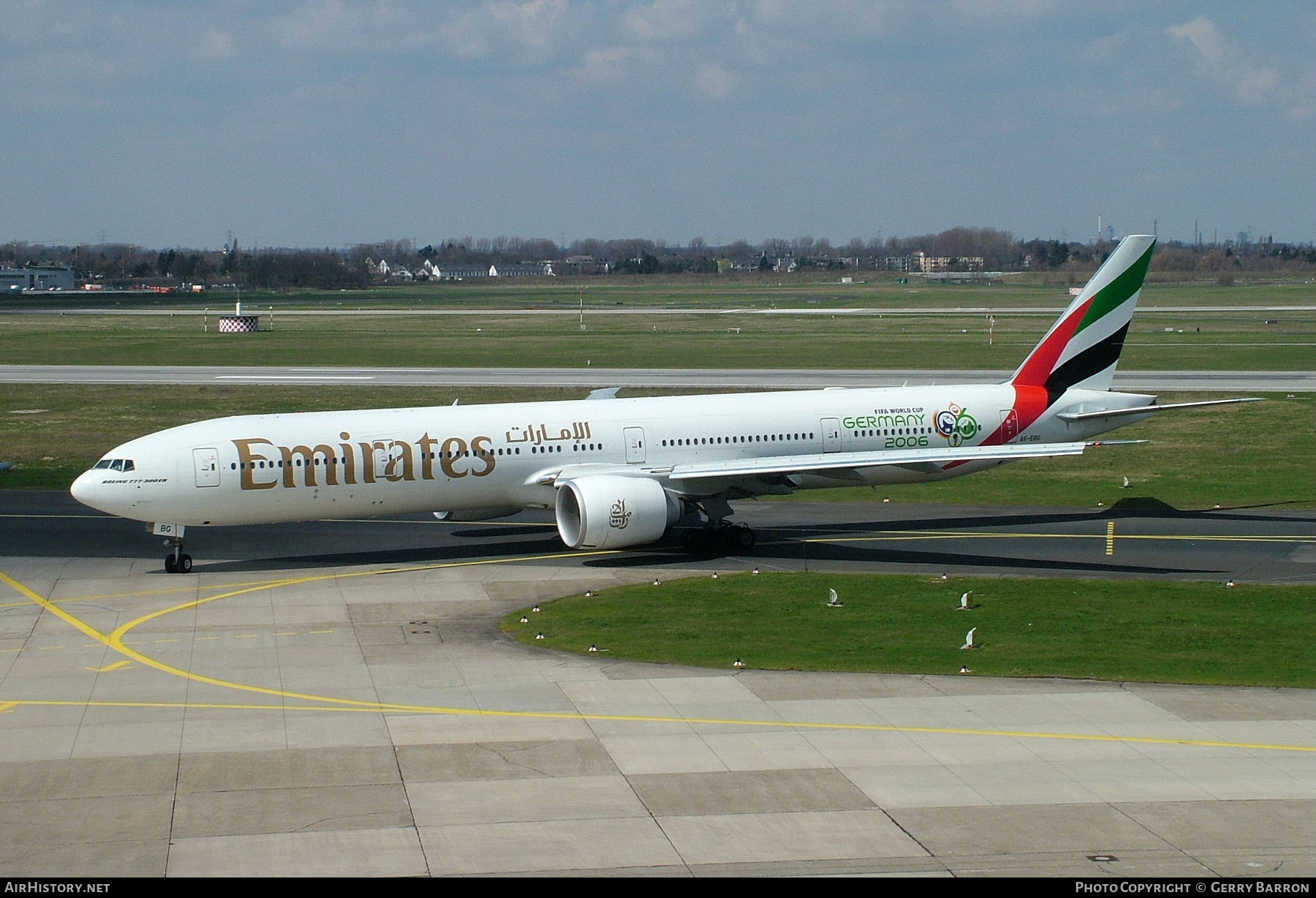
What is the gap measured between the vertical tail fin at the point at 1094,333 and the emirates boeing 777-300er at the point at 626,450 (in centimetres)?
6

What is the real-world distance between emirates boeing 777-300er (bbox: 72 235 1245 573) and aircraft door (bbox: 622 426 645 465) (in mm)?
44

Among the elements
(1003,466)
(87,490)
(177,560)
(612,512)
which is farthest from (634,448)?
(1003,466)

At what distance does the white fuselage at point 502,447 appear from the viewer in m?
39.3

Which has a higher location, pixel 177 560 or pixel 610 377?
pixel 610 377

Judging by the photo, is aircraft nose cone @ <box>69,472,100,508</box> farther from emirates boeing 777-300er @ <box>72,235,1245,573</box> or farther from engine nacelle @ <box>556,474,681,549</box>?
engine nacelle @ <box>556,474,681,549</box>

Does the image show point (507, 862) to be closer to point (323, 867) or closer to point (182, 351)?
point (323, 867)

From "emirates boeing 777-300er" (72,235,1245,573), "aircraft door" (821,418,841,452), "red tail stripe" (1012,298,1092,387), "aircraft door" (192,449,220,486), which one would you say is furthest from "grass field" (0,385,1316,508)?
"aircraft door" (192,449,220,486)

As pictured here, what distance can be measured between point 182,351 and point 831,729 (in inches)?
4016

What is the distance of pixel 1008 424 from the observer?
1871 inches

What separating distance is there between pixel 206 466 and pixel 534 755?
18832 millimetres

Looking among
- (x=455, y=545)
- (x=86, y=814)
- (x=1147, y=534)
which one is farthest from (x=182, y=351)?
(x=86, y=814)

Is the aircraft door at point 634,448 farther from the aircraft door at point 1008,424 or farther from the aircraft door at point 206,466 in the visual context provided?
the aircraft door at point 1008,424

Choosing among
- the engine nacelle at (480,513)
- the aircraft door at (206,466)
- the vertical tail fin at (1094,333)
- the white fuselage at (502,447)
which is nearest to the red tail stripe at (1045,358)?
the vertical tail fin at (1094,333)

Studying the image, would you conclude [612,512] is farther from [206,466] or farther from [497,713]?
[497,713]
